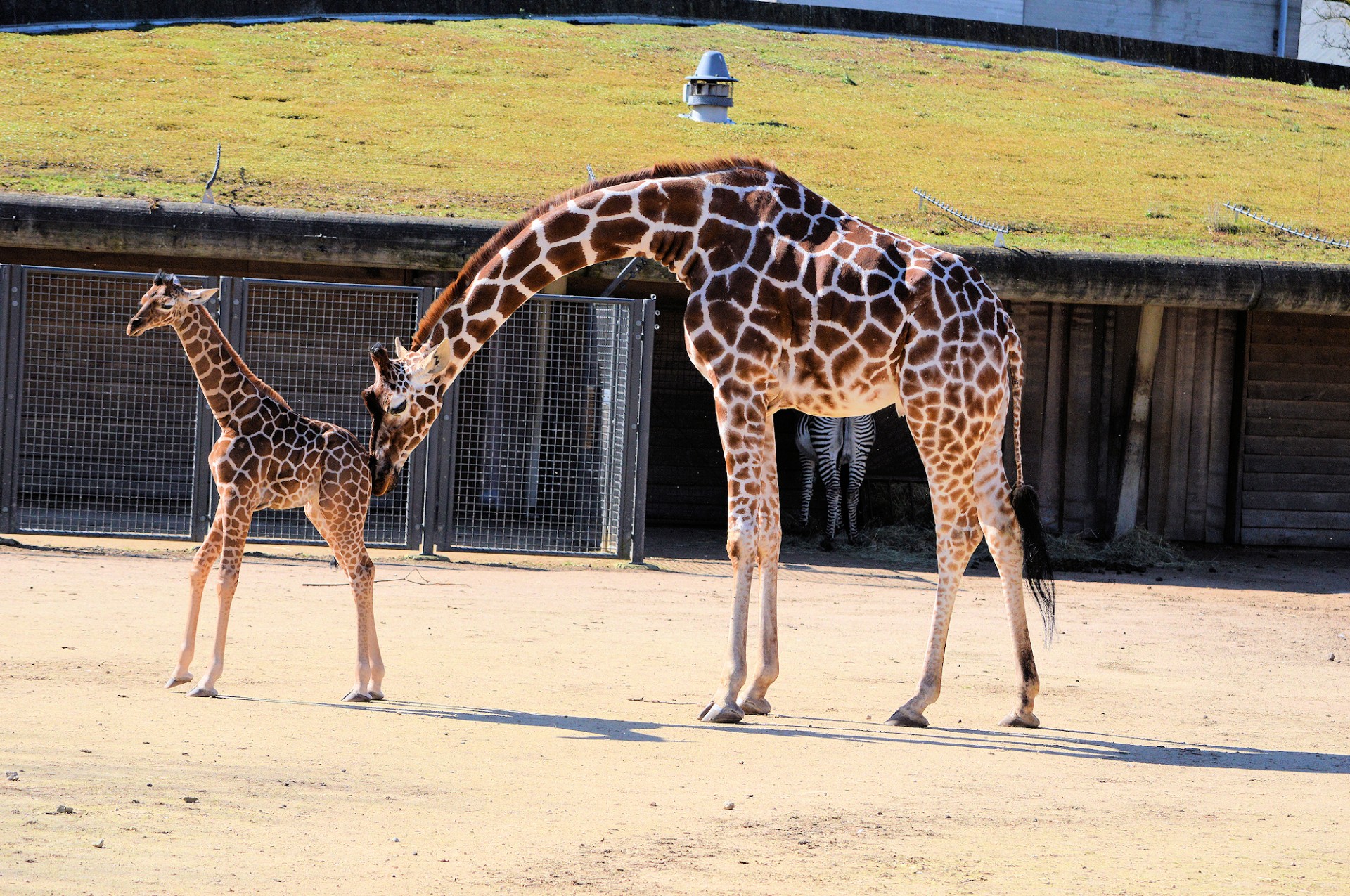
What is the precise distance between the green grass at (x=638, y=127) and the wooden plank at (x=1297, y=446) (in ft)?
7.09

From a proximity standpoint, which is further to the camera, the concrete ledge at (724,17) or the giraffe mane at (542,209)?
the concrete ledge at (724,17)

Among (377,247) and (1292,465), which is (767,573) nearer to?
(377,247)

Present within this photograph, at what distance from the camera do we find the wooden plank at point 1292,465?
15.7 meters

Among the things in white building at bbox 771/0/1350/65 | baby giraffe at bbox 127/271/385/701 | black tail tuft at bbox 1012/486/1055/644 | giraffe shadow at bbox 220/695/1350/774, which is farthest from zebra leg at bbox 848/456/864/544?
white building at bbox 771/0/1350/65

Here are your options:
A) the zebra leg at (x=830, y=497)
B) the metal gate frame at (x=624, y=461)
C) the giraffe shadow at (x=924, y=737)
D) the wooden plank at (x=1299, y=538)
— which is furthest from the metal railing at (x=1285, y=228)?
the giraffe shadow at (x=924, y=737)

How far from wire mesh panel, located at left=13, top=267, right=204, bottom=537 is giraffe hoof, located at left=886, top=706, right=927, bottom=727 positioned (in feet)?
26.7

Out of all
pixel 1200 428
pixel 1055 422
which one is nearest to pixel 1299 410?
pixel 1200 428

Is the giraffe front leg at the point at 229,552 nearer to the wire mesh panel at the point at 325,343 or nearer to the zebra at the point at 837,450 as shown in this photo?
the wire mesh panel at the point at 325,343

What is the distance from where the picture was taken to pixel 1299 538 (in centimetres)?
1573

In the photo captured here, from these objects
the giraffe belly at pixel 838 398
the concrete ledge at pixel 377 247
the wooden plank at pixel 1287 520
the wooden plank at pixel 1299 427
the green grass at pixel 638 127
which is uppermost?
the green grass at pixel 638 127

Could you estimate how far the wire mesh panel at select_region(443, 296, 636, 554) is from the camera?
1282cm

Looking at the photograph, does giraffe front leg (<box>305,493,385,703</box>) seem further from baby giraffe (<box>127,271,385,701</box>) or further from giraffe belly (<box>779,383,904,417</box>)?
giraffe belly (<box>779,383,904,417</box>)

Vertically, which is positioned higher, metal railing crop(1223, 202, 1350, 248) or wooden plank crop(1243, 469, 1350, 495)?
metal railing crop(1223, 202, 1350, 248)

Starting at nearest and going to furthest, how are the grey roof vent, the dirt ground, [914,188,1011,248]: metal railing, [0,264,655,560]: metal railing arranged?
the dirt ground, [0,264,655,560]: metal railing, [914,188,1011,248]: metal railing, the grey roof vent
